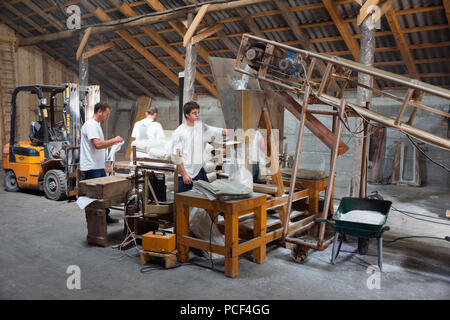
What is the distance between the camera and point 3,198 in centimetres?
706

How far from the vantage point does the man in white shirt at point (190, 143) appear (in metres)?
4.36

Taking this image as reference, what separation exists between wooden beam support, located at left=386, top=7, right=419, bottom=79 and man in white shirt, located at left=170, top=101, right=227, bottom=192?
438 centimetres

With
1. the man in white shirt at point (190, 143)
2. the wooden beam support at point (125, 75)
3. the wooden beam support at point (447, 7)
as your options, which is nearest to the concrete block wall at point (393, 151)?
the wooden beam support at point (447, 7)

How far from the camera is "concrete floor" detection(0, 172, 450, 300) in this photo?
10.5ft

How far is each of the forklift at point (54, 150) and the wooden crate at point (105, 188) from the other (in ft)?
8.25

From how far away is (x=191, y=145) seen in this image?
4402mm

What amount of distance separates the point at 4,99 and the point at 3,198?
7.06m

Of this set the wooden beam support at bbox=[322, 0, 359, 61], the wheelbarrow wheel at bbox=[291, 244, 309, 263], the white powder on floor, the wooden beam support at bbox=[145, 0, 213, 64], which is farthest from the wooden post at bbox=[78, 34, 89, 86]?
the white powder on floor

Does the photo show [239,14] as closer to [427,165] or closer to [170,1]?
[170,1]

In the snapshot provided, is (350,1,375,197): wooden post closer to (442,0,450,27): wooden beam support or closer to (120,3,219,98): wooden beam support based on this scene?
(442,0,450,27): wooden beam support

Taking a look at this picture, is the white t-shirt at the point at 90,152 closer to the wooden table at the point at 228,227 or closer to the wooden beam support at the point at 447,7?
the wooden table at the point at 228,227

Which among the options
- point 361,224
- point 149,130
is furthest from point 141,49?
point 361,224

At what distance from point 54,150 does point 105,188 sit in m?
3.47
